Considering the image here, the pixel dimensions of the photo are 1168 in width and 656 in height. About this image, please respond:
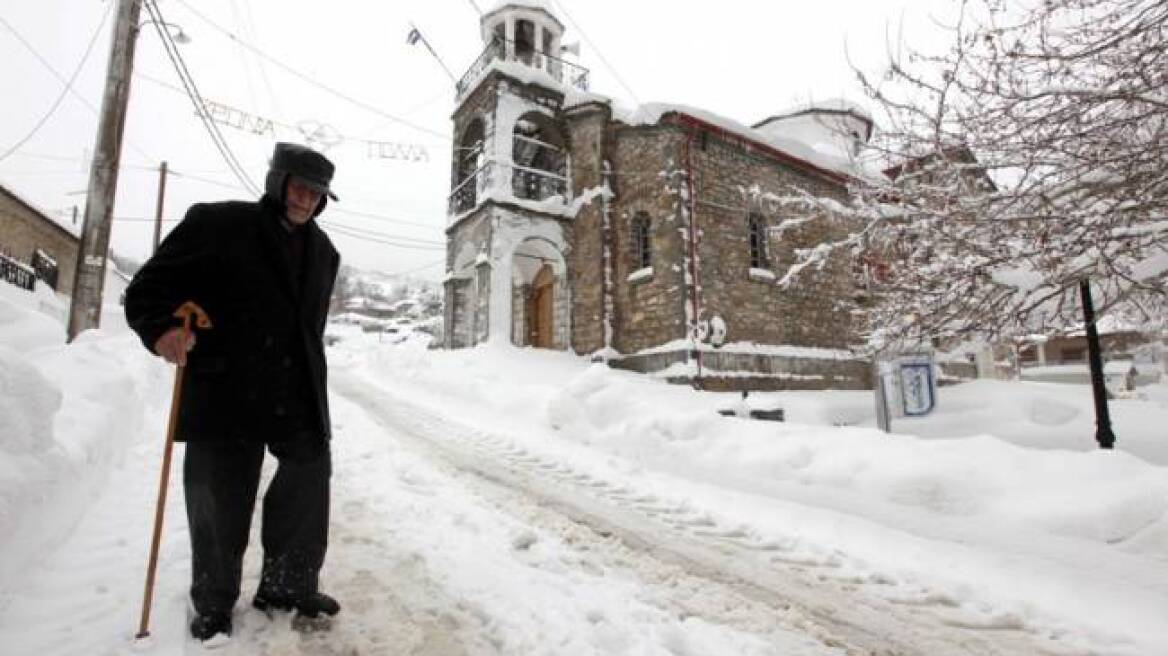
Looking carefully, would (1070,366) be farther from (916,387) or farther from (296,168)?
(296,168)

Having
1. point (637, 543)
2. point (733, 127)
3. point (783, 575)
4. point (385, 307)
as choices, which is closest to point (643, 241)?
point (733, 127)

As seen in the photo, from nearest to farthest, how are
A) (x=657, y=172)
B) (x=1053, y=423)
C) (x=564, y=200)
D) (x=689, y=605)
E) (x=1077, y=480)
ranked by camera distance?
(x=689, y=605)
(x=1077, y=480)
(x=1053, y=423)
(x=657, y=172)
(x=564, y=200)

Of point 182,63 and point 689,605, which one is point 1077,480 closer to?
point 689,605

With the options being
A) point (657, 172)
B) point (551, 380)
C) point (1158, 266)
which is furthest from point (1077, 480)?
point (657, 172)

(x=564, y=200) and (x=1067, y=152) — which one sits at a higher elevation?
(x=564, y=200)

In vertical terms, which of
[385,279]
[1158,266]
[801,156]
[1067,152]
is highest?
[385,279]

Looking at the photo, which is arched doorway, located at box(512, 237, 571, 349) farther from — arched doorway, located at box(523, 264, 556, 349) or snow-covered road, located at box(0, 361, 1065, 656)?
snow-covered road, located at box(0, 361, 1065, 656)

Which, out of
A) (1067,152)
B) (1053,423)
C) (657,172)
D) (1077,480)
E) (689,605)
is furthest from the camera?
(657,172)

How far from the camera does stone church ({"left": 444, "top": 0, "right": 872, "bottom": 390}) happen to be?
1293 cm

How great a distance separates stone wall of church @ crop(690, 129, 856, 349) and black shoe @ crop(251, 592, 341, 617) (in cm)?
1127

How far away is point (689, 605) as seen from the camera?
2439 millimetres

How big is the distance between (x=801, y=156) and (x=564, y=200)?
6637 mm

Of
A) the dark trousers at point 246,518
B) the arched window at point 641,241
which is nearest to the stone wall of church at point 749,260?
the arched window at point 641,241

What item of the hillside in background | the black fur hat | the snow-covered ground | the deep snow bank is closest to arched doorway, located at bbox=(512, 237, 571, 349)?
the snow-covered ground
